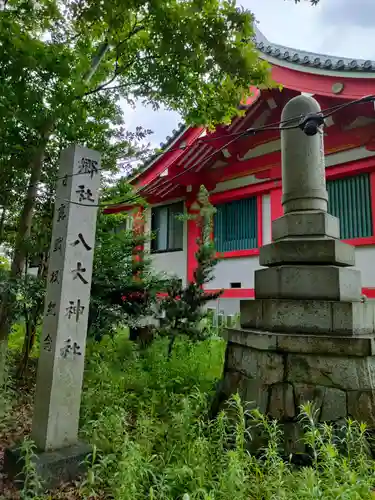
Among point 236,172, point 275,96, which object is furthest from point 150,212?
point 275,96

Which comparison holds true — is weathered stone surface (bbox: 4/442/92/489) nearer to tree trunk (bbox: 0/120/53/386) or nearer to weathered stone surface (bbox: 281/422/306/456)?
weathered stone surface (bbox: 281/422/306/456)

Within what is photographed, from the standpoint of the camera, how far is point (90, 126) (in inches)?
172

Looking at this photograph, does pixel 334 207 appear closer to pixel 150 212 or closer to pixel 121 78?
pixel 121 78

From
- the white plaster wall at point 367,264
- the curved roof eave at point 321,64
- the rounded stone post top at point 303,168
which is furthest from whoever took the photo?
the white plaster wall at point 367,264

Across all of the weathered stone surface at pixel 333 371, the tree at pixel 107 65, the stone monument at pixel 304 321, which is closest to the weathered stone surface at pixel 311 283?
the stone monument at pixel 304 321

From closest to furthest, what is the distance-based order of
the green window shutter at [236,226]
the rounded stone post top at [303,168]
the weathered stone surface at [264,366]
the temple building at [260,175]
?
the weathered stone surface at [264,366], the rounded stone post top at [303,168], the temple building at [260,175], the green window shutter at [236,226]

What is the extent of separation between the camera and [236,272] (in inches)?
334

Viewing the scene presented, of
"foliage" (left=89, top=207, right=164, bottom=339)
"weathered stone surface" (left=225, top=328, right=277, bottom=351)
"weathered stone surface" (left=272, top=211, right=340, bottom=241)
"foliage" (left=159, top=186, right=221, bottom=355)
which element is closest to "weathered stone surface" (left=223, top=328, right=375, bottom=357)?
"weathered stone surface" (left=225, top=328, right=277, bottom=351)

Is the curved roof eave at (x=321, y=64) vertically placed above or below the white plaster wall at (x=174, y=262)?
above

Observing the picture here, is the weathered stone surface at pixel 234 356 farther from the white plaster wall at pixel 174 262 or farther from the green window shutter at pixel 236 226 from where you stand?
the white plaster wall at pixel 174 262

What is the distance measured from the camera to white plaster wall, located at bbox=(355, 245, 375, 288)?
6.40 meters

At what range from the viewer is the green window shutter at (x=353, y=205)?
21.9 feet

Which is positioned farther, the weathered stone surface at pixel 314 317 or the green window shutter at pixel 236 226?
the green window shutter at pixel 236 226

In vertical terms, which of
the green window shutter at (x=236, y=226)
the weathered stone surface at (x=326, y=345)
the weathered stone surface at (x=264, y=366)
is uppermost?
the green window shutter at (x=236, y=226)
